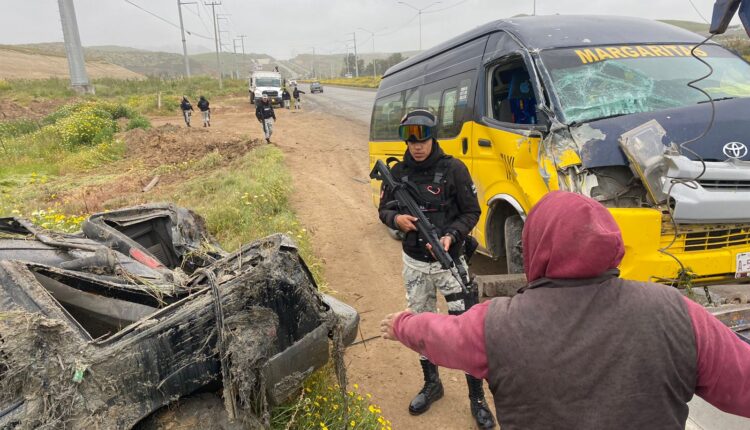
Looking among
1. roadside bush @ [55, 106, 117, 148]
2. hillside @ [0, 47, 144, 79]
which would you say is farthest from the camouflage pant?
hillside @ [0, 47, 144, 79]

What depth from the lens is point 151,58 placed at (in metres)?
138

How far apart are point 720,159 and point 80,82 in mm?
38261

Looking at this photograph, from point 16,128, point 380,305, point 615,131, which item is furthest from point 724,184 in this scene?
point 16,128

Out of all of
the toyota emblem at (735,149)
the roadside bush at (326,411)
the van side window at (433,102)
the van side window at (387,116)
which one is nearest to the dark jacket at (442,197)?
the roadside bush at (326,411)

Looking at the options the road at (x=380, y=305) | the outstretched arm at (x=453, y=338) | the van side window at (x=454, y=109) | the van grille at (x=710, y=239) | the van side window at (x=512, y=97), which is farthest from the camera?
the van side window at (x=454, y=109)

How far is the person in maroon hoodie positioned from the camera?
3.92ft

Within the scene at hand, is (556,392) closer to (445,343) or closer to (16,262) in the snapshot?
(445,343)

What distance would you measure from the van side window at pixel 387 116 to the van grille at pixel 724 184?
3.91 m

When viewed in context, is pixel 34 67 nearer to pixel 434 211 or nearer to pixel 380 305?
pixel 380 305

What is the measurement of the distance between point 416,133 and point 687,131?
1.89 m

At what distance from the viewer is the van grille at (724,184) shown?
3.02 meters

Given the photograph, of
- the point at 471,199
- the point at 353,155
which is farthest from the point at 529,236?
the point at 353,155

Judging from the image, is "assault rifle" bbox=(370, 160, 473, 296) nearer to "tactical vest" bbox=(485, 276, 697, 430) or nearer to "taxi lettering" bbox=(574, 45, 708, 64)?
"tactical vest" bbox=(485, 276, 697, 430)

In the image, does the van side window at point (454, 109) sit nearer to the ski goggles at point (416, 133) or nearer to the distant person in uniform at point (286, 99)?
the ski goggles at point (416, 133)
